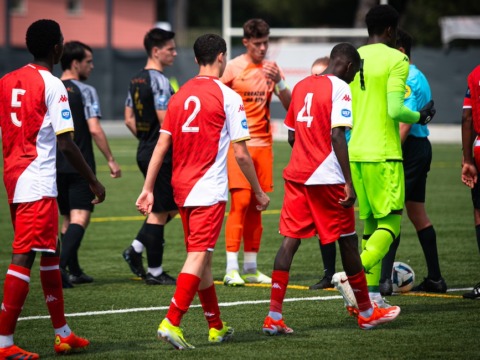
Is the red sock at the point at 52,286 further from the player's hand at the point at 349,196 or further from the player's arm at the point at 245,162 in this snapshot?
the player's hand at the point at 349,196

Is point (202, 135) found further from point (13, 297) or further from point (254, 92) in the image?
point (254, 92)

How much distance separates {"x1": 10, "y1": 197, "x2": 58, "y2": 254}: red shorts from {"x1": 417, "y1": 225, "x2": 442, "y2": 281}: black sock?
153 inches

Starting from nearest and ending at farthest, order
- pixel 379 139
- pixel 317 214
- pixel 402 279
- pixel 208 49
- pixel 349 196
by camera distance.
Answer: pixel 208 49 → pixel 349 196 → pixel 317 214 → pixel 379 139 → pixel 402 279

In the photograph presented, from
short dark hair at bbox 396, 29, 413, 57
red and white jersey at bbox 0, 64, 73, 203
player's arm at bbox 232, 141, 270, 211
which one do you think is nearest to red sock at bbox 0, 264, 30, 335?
red and white jersey at bbox 0, 64, 73, 203

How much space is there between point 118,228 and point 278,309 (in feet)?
22.9

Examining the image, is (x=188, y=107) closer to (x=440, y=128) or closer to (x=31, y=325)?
(x=31, y=325)

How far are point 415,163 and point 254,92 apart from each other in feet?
5.93

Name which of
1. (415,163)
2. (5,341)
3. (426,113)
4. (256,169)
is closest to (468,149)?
(415,163)

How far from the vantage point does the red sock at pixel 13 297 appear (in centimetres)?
660

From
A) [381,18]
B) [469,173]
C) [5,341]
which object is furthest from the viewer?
[469,173]

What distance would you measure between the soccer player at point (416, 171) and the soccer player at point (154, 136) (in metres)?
2.19

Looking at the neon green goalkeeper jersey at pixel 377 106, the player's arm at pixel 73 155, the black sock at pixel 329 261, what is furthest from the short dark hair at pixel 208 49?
the black sock at pixel 329 261

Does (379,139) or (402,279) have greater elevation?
(379,139)

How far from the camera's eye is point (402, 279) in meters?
9.13
